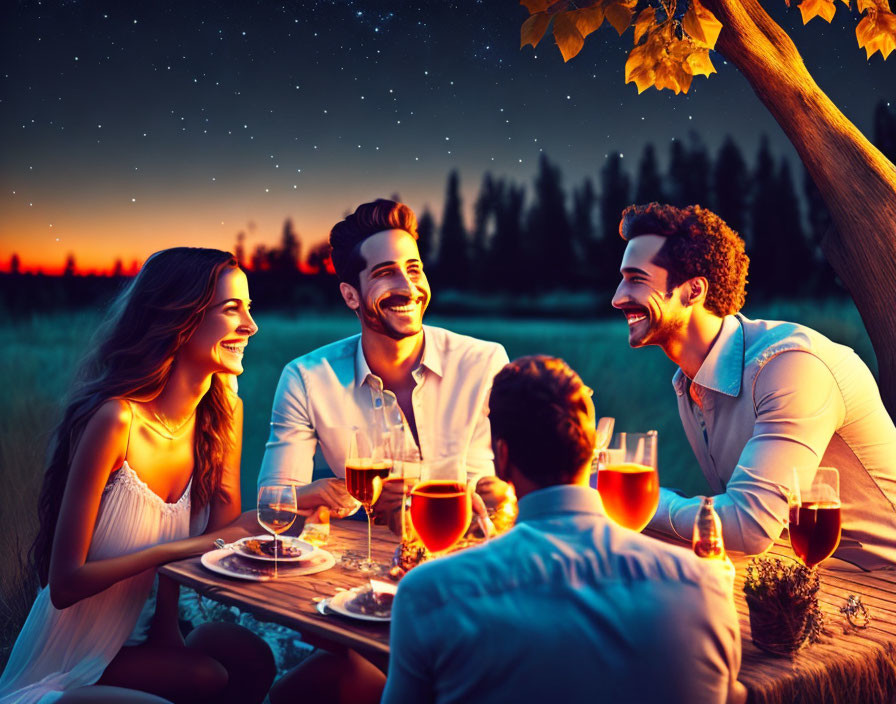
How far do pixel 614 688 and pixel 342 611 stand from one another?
77cm

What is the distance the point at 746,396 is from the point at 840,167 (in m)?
1.52

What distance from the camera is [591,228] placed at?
662cm

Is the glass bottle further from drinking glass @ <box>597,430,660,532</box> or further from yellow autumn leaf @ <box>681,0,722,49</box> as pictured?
yellow autumn leaf @ <box>681,0,722,49</box>

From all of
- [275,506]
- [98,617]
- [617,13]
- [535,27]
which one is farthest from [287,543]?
[617,13]

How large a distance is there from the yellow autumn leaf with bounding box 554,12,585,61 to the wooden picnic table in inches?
78.9

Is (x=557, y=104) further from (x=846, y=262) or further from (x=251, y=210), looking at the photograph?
(x=846, y=262)

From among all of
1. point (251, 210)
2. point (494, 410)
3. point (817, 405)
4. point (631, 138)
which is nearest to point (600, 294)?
point (631, 138)

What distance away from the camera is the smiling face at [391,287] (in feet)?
11.2

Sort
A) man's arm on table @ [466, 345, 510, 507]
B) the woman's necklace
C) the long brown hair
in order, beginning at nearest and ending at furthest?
the long brown hair
the woman's necklace
man's arm on table @ [466, 345, 510, 507]

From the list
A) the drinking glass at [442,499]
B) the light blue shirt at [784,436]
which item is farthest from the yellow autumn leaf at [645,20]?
the drinking glass at [442,499]

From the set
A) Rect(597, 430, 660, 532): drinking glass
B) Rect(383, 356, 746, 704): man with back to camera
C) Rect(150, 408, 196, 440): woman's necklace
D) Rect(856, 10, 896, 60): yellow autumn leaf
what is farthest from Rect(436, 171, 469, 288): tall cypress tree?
Rect(383, 356, 746, 704): man with back to camera

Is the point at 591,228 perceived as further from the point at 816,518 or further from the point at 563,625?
the point at 563,625

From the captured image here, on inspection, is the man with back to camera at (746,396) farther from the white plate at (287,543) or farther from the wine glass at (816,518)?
the white plate at (287,543)

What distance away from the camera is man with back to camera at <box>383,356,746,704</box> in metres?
1.23
